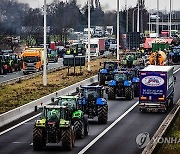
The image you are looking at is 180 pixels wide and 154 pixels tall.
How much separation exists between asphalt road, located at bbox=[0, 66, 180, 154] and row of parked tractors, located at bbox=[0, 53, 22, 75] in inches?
1347

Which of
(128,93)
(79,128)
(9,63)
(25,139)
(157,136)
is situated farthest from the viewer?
(9,63)

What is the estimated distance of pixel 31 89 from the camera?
182ft

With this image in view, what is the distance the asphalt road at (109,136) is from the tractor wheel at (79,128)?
29 centimetres

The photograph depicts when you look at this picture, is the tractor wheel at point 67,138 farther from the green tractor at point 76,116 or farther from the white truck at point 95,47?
the white truck at point 95,47

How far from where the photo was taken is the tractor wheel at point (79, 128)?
102 ft

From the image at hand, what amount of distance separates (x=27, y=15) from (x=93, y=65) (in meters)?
40.6

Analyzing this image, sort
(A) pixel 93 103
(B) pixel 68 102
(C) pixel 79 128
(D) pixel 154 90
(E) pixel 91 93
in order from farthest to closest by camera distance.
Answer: (D) pixel 154 90, (E) pixel 91 93, (A) pixel 93 103, (B) pixel 68 102, (C) pixel 79 128

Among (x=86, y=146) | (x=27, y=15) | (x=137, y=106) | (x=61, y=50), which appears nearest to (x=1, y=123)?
(x=86, y=146)

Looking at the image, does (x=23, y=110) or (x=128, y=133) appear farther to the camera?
(x=23, y=110)

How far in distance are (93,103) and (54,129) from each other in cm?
833

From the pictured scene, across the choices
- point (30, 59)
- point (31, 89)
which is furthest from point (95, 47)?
point (31, 89)

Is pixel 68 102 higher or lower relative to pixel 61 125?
higher

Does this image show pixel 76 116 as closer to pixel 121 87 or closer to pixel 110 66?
pixel 121 87

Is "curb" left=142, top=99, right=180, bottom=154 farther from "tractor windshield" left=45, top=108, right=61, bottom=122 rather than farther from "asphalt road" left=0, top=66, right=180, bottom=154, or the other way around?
"tractor windshield" left=45, top=108, right=61, bottom=122
